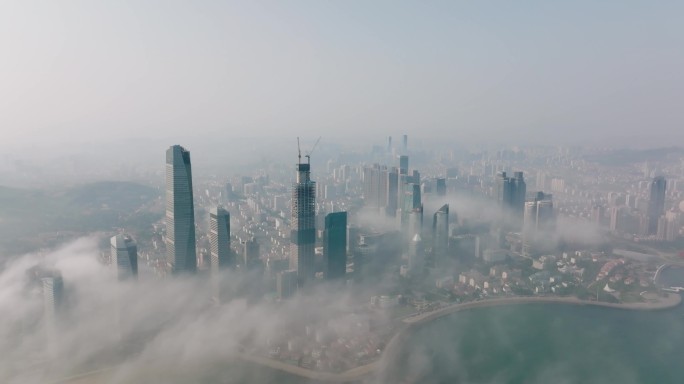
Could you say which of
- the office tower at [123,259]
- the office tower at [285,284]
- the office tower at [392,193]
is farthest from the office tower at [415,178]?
the office tower at [123,259]

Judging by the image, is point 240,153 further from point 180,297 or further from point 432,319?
point 432,319

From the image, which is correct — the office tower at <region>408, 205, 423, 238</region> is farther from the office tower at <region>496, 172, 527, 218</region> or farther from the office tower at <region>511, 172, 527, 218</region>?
the office tower at <region>511, 172, 527, 218</region>

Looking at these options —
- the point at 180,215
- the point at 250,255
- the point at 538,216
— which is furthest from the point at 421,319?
the point at 538,216

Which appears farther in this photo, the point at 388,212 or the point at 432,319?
the point at 388,212

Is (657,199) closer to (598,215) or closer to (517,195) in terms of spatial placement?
(598,215)

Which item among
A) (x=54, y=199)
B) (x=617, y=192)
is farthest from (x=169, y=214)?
(x=617, y=192)

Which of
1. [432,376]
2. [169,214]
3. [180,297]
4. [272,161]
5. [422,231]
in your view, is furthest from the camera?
[272,161]
